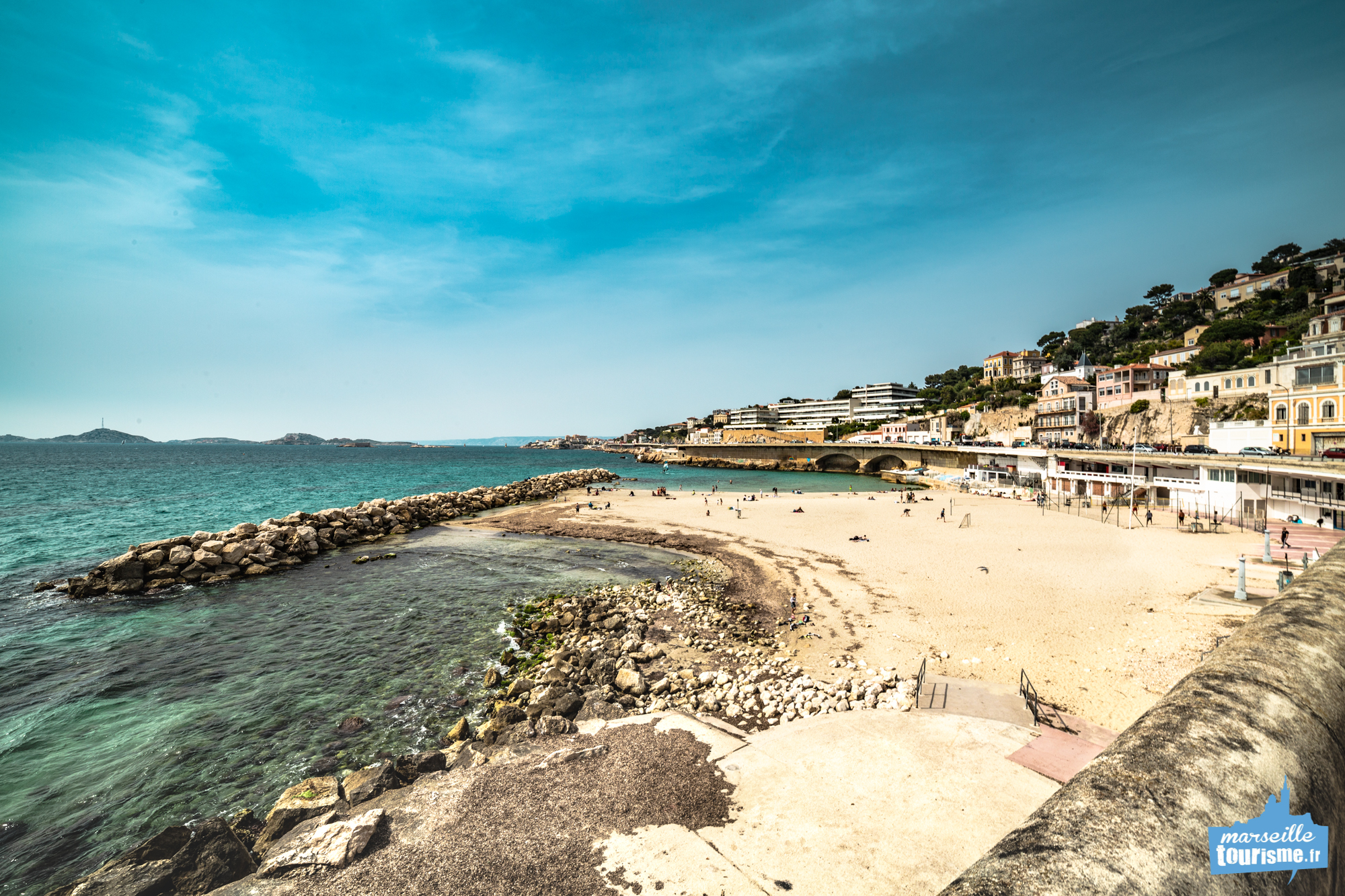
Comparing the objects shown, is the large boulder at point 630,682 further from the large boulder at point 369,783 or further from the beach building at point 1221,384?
the beach building at point 1221,384

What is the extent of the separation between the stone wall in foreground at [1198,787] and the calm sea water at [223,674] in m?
12.0

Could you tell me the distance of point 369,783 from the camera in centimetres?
879

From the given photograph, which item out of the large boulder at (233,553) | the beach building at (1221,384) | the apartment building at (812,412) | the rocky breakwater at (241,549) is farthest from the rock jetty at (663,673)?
the apartment building at (812,412)

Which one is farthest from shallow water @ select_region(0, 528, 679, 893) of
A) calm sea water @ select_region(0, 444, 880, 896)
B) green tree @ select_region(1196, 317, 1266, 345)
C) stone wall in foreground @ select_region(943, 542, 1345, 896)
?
green tree @ select_region(1196, 317, 1266, 345)

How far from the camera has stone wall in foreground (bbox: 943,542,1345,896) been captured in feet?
5.75

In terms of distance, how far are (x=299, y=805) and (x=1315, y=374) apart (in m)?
50.3

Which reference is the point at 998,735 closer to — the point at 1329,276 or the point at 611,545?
the point at 611,545

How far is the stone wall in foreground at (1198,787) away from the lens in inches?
69.0

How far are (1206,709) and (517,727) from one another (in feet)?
35.2

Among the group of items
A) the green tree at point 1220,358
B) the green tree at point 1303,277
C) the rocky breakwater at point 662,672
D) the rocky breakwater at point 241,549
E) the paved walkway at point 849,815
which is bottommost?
the rocky breakwater at point 662,672

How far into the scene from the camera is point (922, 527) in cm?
3197

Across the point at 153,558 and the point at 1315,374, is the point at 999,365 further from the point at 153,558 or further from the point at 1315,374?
the point at 153,558

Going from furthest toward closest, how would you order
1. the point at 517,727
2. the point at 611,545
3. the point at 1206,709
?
the point at 611,545, the point at 517,727, the point at 1206,709

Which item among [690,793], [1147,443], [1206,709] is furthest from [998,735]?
[1147,443]
